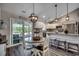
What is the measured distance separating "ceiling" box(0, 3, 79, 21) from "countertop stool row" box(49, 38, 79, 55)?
49 cm

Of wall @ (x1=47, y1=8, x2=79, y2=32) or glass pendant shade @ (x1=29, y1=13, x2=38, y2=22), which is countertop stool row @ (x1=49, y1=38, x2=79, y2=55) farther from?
glass pendant shade @ (x1=29, y1=13, x2=38, y2=22)

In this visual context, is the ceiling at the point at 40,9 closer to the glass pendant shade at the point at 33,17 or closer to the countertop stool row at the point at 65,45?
the glass pendant shade at the point at 33,17

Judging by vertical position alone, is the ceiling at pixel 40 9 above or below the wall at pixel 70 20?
above

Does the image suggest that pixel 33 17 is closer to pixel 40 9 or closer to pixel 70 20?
pixel 40 9

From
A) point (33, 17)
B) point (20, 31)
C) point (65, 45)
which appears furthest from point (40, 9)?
point (65, 45)

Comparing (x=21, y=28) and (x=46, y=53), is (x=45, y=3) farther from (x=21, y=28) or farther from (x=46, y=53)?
(x=46, y=53)

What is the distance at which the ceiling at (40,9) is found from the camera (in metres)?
2.32

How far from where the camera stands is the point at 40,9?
7.71ft

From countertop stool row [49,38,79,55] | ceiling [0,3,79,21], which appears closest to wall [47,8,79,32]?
ceiling [0,3,79,21]

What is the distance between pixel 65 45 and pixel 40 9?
930 mm

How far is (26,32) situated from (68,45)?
926mm

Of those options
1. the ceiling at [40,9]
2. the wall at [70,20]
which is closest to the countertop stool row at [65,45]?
the wall at [70,20]

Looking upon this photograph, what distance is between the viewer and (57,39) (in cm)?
239

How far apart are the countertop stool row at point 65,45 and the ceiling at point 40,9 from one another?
49cm
